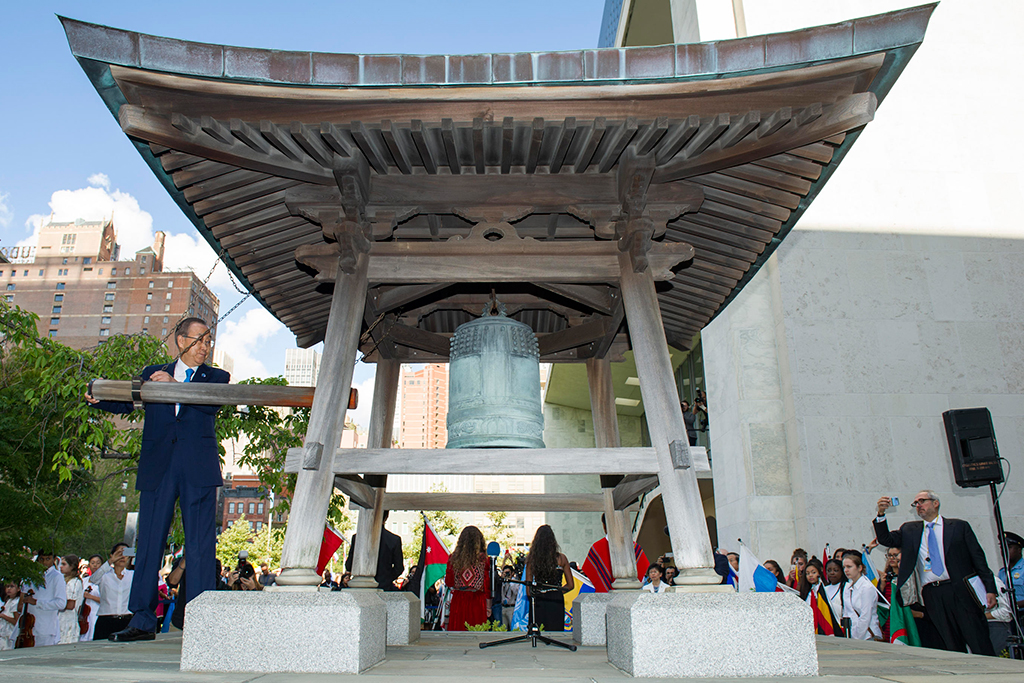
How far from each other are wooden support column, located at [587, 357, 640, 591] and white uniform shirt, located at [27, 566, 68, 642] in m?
9.25

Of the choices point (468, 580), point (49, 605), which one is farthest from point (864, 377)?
point (49, 605)

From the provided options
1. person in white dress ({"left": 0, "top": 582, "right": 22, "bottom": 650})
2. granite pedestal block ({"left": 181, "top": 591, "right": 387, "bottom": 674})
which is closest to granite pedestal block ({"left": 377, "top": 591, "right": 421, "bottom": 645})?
granite pedestal block ({"left": 181, "top": 591, "right": 387, "bottom": 674})

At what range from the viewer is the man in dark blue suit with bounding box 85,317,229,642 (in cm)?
443

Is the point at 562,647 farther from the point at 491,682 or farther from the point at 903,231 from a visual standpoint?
the point at 903,231

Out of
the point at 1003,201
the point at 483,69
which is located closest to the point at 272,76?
the point at 483,69

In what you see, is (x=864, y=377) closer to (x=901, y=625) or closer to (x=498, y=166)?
(x=901, y=625)

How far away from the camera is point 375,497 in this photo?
6309 mm

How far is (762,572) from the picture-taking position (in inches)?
288

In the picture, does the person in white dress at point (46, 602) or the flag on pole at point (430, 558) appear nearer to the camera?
the person in white dress at point (46, 602)

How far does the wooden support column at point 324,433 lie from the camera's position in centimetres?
396

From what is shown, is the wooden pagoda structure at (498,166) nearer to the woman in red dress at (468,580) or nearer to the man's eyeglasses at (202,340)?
the man's eyeglasses at (202,340)

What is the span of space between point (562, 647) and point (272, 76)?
463 cm

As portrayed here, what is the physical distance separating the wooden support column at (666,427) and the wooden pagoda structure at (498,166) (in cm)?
1

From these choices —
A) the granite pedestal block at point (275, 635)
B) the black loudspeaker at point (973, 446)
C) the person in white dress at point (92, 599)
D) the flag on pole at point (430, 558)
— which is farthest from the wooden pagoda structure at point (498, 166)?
the person in white dress at point (92, 599)
